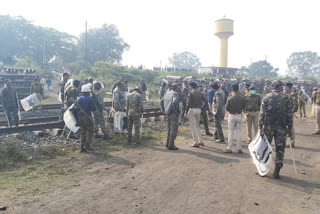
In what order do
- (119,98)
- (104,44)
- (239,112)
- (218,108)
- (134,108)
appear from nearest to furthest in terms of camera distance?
1. (239,112)
2. (134,108)
3. (218,108)
4. (119,98)
5. (104,44)

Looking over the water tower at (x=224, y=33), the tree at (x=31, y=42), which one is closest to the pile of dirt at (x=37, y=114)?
the tree at (x=31, y=42)

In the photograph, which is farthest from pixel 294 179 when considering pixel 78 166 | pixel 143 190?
pixel 78 166

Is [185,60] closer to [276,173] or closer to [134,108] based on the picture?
[134,108]

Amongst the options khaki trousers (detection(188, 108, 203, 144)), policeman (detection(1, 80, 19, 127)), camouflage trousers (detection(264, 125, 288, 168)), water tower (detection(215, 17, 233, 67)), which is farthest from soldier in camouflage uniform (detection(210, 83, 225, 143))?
water tower (detection(215, 17, 233, 67))

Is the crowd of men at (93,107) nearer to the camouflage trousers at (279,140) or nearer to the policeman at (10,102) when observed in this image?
the policeman at (10,102)

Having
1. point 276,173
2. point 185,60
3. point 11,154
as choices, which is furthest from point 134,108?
point 185,60

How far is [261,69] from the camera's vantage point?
6650 centimetres

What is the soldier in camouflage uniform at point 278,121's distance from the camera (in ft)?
19.2

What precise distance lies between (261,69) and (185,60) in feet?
139

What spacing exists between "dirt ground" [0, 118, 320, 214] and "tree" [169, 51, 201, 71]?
96.7 metres

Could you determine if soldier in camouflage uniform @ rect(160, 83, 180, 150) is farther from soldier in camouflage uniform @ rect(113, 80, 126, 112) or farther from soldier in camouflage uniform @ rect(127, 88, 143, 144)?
soldier in camouflage uniform @ rect(113, 80, 126, 112)

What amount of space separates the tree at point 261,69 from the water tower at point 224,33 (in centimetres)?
1667

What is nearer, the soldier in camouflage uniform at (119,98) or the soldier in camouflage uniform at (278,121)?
the soldier in camouflage uniform at (278,121)

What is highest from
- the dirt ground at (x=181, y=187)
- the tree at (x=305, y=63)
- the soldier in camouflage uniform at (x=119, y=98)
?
the tree at (x=305, y=63)
